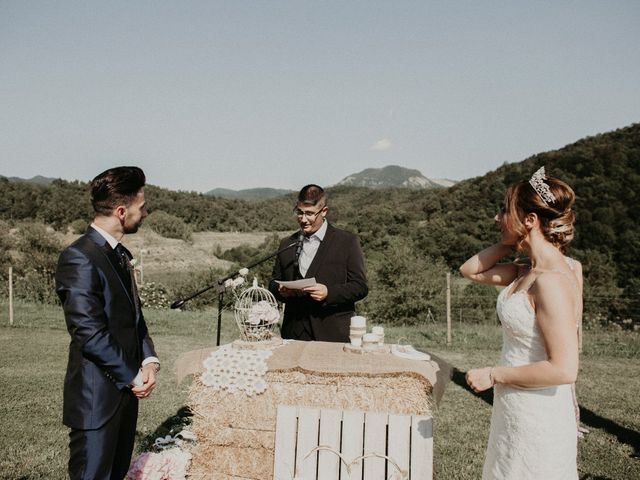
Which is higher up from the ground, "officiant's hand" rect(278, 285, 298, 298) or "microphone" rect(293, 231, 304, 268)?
"microphone" rect(293, 231, 304, 268)

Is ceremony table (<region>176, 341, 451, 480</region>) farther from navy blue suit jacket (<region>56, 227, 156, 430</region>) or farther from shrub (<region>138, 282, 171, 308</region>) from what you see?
shrub (<region>138, 282, 171, 308</region>)

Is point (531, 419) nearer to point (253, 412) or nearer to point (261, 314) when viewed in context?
point (253, 412)

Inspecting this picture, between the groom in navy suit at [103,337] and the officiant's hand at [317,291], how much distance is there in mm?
1265

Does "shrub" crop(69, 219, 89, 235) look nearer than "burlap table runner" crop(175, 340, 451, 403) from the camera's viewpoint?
No

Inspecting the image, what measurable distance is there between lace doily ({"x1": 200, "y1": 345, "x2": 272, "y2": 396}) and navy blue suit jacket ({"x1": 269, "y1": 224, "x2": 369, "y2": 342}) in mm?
748

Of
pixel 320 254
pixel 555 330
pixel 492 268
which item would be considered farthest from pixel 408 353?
pixel 555 330

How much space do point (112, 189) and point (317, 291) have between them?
1.63m

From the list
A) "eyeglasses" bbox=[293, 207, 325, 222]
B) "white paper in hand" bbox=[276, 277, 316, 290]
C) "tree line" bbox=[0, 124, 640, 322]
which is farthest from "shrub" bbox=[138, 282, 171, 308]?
"white paper in hand" bbox=[276, 277, 316, 290]

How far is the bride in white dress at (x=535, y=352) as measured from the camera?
219 cm

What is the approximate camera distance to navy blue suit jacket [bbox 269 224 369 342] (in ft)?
13.5

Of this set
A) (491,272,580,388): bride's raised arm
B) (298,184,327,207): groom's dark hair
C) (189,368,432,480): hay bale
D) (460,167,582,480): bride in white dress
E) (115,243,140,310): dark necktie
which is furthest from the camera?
(298,184,327,207): groom's dark hair

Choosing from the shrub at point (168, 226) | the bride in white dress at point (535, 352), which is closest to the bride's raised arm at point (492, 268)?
the bride in white dress at point (535, 352)

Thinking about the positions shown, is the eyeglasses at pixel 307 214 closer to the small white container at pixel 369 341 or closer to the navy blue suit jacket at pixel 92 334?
the small white container at pixel 369 341

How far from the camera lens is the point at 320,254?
13.7 feet
